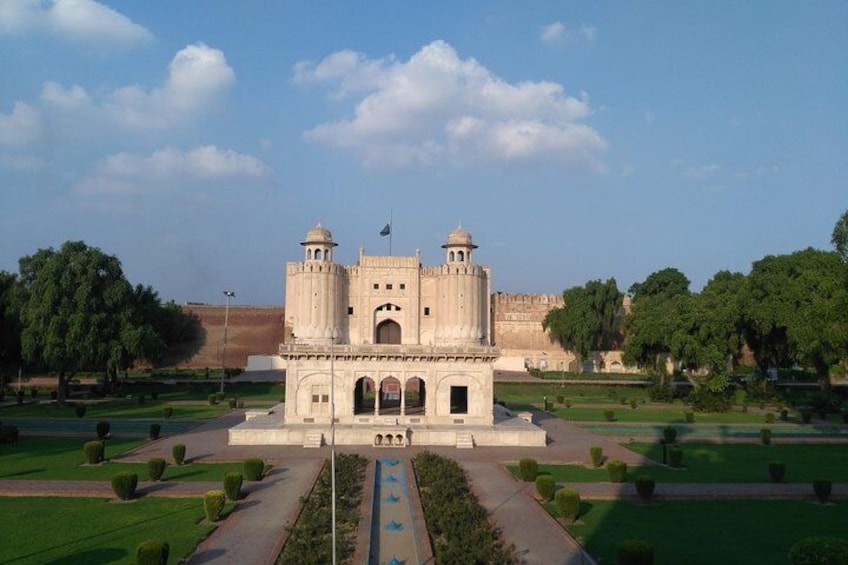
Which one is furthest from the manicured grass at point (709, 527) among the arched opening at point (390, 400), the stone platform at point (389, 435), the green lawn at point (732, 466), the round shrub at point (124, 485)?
the arched opening at point (390, 400)

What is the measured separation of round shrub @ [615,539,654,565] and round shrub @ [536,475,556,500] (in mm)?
5192

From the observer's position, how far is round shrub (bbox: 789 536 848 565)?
8.94m

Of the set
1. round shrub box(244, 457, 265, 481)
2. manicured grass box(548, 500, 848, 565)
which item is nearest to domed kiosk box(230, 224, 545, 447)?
round shrub box(244, 457, 265, 481)

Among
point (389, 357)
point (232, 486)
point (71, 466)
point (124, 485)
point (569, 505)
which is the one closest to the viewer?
point (569, 505)

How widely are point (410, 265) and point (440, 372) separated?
13.0 m

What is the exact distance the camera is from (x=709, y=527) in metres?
14.1

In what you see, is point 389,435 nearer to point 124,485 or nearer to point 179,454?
point 179,454

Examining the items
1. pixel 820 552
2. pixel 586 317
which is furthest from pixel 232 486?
pixel 586 317

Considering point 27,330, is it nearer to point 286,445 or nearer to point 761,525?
point 286,445

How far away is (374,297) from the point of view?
38062 mm

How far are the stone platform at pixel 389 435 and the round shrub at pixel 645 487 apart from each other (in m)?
8.44

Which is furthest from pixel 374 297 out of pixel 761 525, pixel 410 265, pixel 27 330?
pixel 761 525

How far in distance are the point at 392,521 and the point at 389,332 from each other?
2479 cm

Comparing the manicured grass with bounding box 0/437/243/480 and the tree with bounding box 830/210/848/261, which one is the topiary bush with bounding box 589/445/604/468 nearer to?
the manicured grass with bounding box 0/437/243/480
